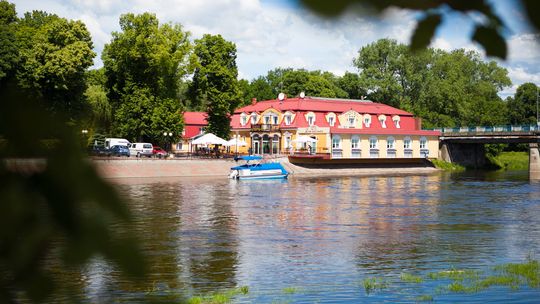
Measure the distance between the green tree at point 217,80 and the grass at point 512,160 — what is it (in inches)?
1380

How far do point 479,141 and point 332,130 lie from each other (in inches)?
789

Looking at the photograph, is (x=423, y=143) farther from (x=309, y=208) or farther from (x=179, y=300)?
(x=179, y=300)

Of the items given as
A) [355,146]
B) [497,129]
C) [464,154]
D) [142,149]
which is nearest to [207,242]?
[142,149]

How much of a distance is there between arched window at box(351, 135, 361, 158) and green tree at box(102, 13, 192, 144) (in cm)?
1735

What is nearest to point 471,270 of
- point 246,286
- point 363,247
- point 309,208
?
point 363,247

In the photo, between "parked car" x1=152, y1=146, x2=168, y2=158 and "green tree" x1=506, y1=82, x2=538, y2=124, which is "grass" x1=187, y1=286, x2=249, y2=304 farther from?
"green tree" x1=506, y1=82, x2=538, y2=124

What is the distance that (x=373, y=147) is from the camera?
64.6m

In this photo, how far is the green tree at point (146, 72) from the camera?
2168 inches

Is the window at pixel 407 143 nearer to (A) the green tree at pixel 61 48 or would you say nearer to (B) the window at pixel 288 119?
(B) the window at pixel 288 119

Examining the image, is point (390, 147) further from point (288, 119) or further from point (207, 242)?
point (207, 242)

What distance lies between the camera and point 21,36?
49.2 meters

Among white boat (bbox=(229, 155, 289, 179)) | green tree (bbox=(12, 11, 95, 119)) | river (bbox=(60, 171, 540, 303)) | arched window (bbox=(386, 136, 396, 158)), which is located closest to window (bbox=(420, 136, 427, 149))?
arched window (bbox=(386, 136, 396, 158))

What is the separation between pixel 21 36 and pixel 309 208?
3281 cm

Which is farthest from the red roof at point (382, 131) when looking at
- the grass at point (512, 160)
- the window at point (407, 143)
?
the grass at point (512, 160)
